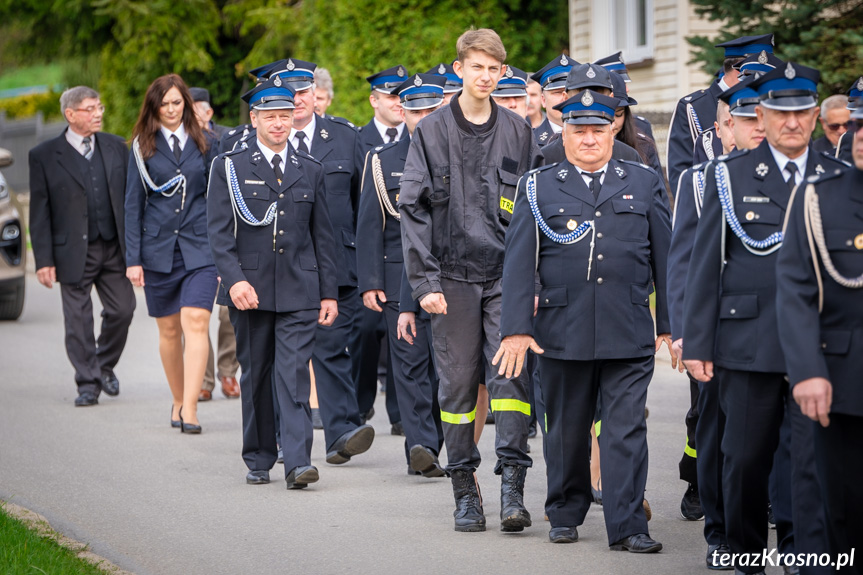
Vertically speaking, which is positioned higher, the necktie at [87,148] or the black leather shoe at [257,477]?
the necktie at [87,148]

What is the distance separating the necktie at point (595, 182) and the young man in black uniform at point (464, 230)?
2.21 feet

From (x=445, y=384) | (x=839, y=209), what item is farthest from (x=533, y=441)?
(x=839, y=209)

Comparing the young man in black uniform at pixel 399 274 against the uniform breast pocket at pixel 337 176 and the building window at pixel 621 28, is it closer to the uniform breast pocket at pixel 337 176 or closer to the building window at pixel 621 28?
the uniform breast pocket at pixel 337 176

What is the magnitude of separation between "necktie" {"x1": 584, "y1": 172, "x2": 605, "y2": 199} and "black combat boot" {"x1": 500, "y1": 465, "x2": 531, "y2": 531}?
146cm

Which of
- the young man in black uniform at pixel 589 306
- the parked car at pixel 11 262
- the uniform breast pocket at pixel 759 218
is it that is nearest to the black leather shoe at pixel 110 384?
the parked car at pixel 11 262

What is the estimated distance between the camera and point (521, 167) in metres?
7.20

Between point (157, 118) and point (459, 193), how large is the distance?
13.3 ft

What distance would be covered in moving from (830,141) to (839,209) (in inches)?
162

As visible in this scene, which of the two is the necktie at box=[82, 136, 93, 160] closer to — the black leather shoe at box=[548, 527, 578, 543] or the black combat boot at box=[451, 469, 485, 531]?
the black combat boot at box=[451, 469, 485, 531]

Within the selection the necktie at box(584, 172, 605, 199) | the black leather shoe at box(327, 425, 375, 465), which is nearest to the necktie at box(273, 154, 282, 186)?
the black leather shoe at box(327, 425, 375, 465)

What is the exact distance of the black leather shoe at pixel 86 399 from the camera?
11.2 m

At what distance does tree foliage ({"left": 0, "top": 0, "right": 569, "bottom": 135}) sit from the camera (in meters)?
20.3

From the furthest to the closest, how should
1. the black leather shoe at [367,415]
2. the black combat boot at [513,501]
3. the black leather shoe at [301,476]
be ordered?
the black leather shoe at [367,415] → the black leather shoe at [301,476] → the black combat boot at [513,501]

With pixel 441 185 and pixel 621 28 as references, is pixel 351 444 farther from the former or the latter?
pixel 621 28
